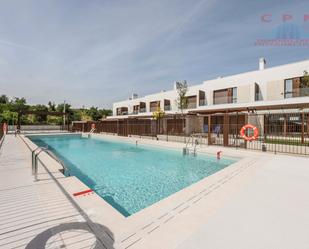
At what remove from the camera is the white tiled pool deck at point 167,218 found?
2.49 meters

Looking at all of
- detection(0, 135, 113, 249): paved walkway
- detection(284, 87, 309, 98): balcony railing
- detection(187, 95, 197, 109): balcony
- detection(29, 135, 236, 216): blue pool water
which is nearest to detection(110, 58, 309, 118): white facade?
detection(284, 87, 309, 98): balcony railing

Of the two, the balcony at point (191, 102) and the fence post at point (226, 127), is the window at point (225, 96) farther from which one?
the fence post at point (226, 127)

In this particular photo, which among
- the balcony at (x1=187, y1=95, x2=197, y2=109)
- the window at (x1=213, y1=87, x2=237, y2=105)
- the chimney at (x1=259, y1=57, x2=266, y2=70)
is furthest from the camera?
the balcony at (x1=187, y1=95, x2=197, y2=109)

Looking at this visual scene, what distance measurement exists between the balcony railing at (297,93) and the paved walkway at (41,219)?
20.5 metres

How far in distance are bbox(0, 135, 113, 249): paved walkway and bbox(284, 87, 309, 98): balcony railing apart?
67.1 ft

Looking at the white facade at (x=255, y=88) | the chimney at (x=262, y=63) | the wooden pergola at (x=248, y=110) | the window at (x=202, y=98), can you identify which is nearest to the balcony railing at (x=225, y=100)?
the white facade at (x=255, y=88)

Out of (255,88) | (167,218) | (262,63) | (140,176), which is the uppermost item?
(262,63)

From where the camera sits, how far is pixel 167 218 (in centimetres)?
313

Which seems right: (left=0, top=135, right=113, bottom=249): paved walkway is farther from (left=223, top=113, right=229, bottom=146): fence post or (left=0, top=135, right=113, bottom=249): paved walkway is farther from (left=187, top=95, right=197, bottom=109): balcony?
(left=187, top=95, right=197, bottom=109): balcony

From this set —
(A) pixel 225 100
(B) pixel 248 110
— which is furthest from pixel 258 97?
(B) pixel 248 110

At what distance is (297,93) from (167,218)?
19.9 m

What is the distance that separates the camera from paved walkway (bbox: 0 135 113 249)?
2457 millimetres

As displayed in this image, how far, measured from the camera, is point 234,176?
563 cm

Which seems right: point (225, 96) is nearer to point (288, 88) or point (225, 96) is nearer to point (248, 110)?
point (288, 88)
